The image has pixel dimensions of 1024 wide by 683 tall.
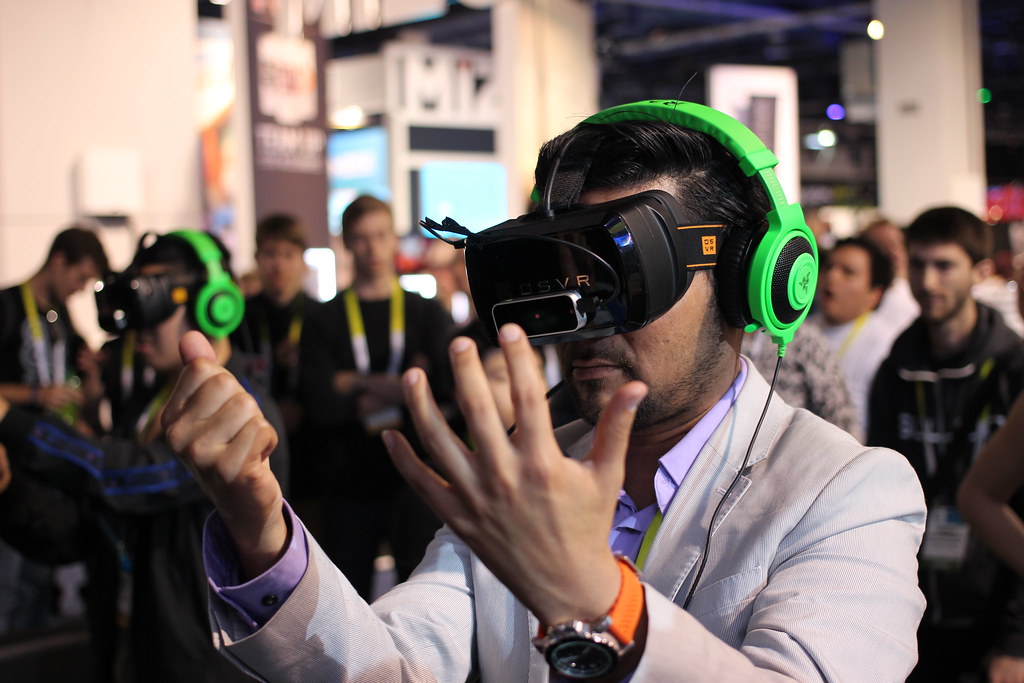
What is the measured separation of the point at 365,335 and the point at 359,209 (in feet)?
1.76

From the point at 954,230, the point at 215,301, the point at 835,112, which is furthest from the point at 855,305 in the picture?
the point at 835,112

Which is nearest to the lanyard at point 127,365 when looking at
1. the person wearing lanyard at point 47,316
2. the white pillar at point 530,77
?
the person wearing lanyard at point 47,316

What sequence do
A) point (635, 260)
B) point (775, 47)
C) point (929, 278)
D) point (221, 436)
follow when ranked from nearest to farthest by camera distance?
point (221, 436)
point (635, 260)
point (929, 278)
point (775, 47)

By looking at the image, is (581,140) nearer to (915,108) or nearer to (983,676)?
(983,676)

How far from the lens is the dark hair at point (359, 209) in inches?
165

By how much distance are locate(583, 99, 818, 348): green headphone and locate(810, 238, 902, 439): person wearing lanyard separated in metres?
3.03

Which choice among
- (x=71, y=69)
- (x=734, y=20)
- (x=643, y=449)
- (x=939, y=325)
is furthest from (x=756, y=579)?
(x=734, y=20)

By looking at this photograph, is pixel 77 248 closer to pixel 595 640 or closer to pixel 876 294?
pixel 876 294

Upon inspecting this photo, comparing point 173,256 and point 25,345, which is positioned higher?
point 173,256

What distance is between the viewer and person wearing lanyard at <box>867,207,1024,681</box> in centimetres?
277

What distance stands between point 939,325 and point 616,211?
2.48 metres

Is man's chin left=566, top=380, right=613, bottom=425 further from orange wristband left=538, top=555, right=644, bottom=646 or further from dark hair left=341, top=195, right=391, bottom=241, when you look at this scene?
dark hair left=341, top=195, right=391, bottom=241

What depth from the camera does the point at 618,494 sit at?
93cm

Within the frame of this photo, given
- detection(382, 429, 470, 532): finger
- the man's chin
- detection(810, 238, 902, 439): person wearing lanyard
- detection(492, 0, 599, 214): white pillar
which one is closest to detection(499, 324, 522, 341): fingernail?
detection(382, 429, 470, 532): finger
